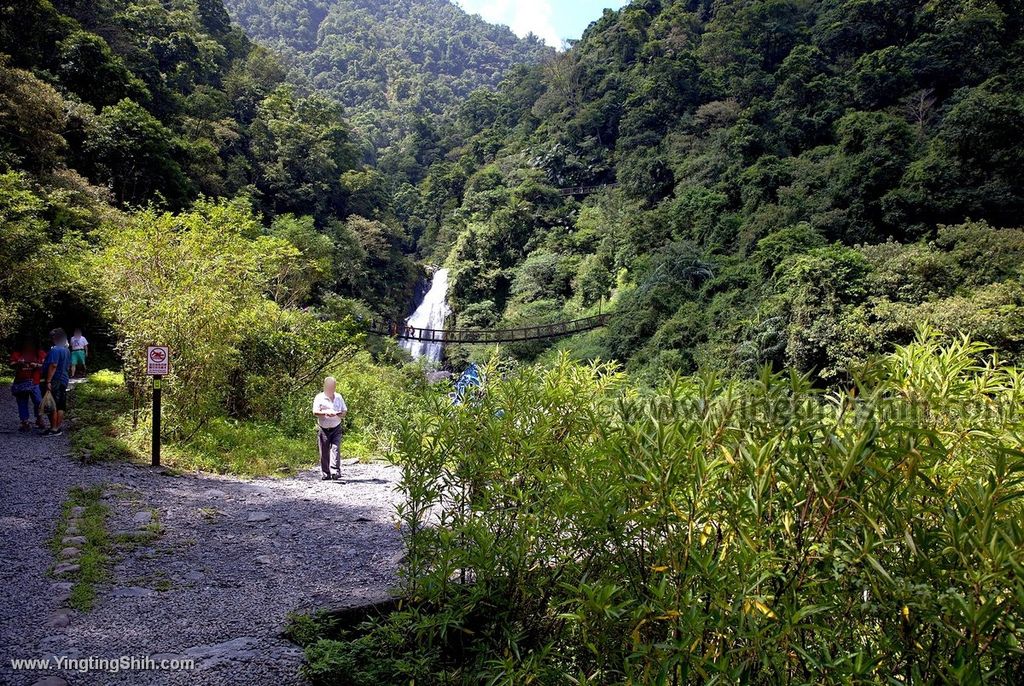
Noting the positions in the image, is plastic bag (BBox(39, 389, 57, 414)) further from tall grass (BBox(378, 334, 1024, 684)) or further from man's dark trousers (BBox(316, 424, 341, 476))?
tall grass (BBox(378, 334, 1024, 684))

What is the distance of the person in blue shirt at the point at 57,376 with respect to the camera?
6477mm

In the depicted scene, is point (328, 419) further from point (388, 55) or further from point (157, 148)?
point (388, 55)

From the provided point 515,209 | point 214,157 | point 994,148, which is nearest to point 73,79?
point 214,157

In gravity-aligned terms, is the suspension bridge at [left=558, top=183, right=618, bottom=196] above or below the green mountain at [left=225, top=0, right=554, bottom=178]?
below

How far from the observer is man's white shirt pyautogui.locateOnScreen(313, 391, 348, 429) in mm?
6340

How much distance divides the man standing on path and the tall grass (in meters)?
4.27

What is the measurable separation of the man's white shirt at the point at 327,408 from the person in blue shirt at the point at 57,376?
296 centimetres

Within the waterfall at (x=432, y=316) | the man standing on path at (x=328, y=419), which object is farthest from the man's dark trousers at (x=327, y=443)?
the waterfall at (x=432, y=316)

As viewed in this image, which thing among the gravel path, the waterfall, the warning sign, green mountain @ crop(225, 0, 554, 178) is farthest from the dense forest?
green mountain @ crop(225, 0, 554, 178)

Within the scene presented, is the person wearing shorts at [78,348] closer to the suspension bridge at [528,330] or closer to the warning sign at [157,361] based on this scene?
the warning sign at [157,361]

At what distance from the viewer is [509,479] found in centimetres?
241

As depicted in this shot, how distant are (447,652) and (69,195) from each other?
15.3m

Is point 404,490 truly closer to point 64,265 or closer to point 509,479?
point 509,479

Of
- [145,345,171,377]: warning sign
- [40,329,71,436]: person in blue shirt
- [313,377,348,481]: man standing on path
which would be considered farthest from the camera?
[40,329,71,436]: person in blue shirt
